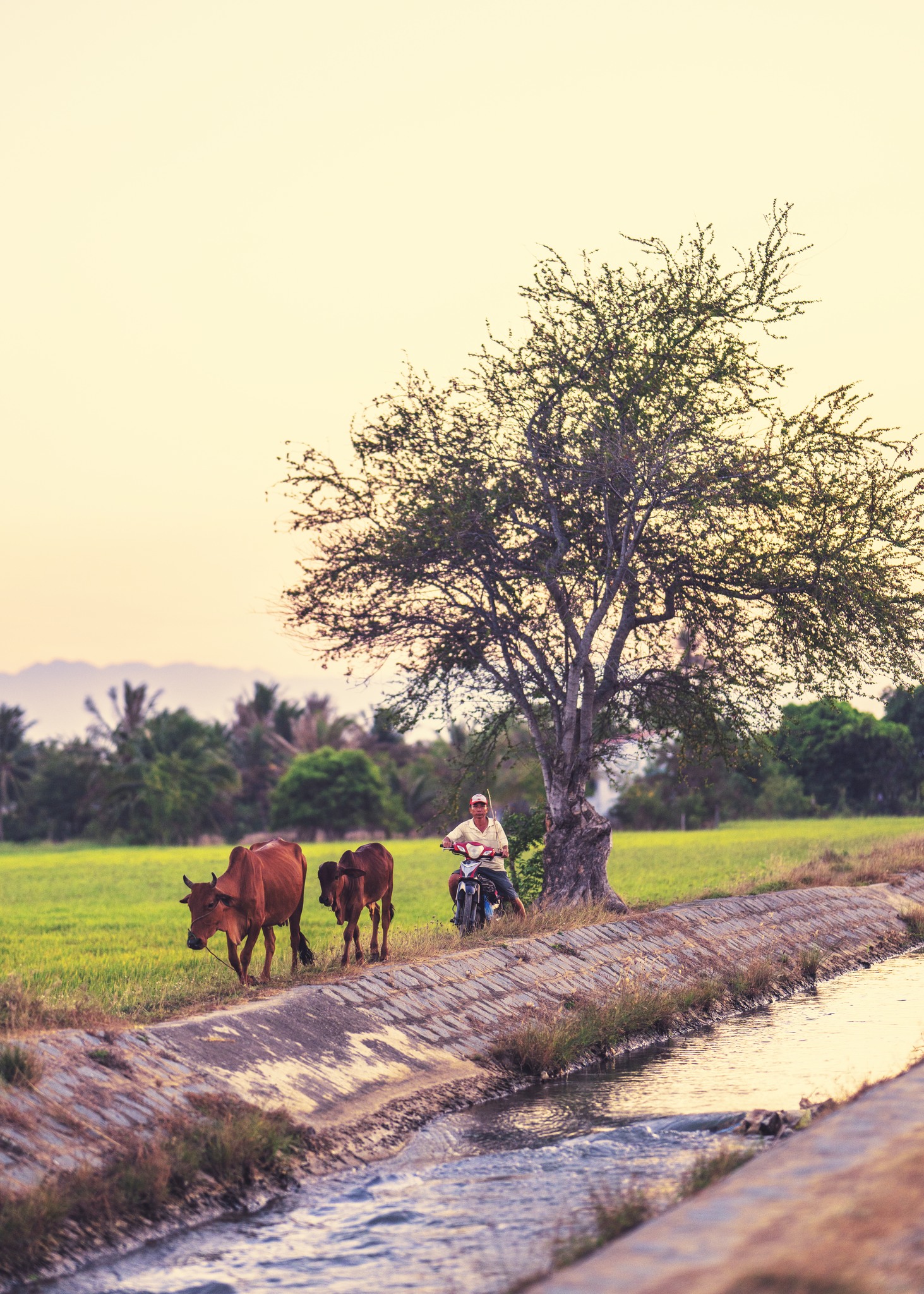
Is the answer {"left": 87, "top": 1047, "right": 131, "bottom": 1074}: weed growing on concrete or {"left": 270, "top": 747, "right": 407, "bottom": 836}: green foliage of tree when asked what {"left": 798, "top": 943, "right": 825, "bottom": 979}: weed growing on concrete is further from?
{"left": 270, "top": 747, "right": 407, "bottom": 836}: green foliage of tree

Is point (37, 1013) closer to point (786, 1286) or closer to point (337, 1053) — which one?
point (337, 1053)

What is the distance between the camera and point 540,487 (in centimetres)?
2336

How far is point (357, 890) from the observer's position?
1602 cm

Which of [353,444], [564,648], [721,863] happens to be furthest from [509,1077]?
[721,863]

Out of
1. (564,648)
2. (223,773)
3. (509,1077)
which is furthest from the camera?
(223,773)

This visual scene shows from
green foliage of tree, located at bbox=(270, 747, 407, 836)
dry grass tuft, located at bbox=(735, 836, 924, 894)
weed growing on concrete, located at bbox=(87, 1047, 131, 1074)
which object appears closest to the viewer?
weed growing on concrete, located at bbox=(87, 1047, 131, 1074)

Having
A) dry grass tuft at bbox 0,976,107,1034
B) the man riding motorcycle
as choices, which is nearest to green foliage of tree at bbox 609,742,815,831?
the man riding motorcycle

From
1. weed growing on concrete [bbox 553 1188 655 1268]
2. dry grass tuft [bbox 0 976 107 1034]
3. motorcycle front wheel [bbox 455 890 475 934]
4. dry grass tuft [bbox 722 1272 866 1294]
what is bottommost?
weed growing on concrete [bbox 553 1188 655 1268]

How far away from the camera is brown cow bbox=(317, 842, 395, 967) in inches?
629

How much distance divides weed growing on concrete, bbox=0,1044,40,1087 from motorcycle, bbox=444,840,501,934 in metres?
8.53

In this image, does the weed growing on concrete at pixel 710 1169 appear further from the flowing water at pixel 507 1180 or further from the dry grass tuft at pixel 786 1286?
the dry grass tuft at pixel 786 1286

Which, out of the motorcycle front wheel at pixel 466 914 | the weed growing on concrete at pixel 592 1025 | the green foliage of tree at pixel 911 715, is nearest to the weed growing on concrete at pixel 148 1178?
the weed growing on concrete at pixel 592 1025

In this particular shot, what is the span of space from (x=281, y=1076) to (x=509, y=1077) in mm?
2938

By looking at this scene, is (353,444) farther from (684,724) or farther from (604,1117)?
(604,1117)
